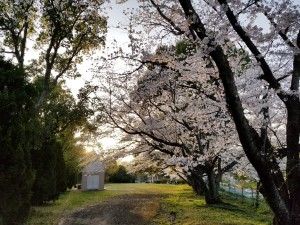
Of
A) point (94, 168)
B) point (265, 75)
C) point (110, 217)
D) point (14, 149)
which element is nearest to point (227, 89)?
point (265, 75)

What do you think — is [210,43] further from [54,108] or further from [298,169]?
[54,108]

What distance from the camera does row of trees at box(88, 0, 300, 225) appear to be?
5523 millimetres

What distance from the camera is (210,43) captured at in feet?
16.7

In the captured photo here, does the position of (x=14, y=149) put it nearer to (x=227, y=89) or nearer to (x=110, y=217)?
(x=110, y=217)

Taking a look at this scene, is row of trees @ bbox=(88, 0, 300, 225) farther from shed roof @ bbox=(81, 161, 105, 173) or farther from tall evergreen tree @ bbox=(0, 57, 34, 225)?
shed roof @ bbox=(81, 161, 105, 173)

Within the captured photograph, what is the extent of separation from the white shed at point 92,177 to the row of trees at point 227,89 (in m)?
16.0

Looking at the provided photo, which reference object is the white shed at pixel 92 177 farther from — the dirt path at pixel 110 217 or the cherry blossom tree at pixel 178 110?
the dirt path at pixel 110 217

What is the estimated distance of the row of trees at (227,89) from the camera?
5523 mm

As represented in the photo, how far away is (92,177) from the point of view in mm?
34906

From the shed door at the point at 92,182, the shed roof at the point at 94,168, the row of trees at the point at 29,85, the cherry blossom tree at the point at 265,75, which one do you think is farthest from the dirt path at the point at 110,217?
the shed door at the point at 92,182

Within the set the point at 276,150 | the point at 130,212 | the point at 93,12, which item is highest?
the point at 93,12

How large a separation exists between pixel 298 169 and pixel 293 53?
7.15 feet

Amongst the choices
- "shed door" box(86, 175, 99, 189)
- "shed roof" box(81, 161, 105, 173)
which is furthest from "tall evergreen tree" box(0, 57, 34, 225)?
"shed door" box(86, 175, 99, 189)

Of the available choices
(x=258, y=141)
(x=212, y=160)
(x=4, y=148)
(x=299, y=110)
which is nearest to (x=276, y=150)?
(x=258, y=141)
